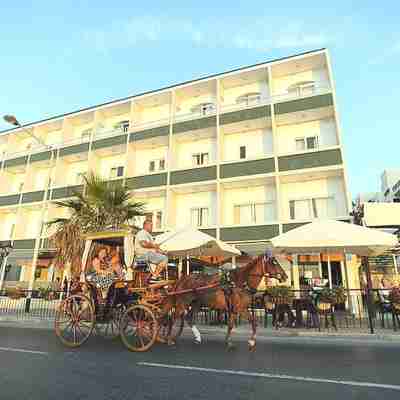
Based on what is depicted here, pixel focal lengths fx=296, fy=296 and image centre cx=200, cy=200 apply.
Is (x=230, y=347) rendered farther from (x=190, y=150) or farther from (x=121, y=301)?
(x=190, y=150)

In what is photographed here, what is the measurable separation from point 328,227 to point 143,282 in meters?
6.33

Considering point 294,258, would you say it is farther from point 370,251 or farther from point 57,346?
point 57,346

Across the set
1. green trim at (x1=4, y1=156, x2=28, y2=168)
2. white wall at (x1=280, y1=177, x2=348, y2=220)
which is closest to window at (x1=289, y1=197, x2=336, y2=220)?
white wall at (x1=280, y1=177, x2=348, y2=220)

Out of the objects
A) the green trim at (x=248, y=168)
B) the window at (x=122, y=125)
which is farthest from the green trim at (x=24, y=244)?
the green trim at (x=248, y=168)

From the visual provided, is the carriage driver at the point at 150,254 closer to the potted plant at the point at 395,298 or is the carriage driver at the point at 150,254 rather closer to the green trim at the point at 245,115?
the potted plant at the point at 395,298

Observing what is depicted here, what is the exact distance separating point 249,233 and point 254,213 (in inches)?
80.7

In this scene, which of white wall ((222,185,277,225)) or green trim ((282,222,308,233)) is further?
white wall ((222,185,277,225))

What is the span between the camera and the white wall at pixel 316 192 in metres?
17.0

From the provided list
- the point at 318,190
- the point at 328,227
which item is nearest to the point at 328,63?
the point at 318,190

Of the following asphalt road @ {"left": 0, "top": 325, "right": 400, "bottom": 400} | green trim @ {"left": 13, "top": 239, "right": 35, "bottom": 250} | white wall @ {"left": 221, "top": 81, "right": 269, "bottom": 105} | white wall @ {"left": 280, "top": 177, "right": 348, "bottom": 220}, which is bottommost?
asphalt road @ {"left": 0, "top": 325, "right": 400, "bottom": 400}

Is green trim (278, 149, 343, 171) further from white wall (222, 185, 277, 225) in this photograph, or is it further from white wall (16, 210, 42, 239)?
white wall (16, 210, 42, 239)

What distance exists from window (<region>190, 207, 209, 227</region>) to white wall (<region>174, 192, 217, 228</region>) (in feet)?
0.70

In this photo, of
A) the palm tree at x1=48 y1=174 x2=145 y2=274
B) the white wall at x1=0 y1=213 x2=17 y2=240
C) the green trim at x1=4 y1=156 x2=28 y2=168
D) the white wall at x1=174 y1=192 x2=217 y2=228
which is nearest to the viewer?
the palm tree at x1=48 y1=174 x2=145 y2=274

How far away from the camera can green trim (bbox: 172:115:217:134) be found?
2019cm
